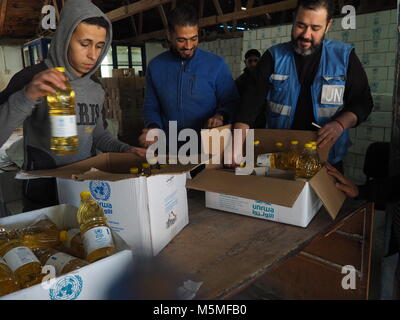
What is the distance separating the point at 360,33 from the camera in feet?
13.0

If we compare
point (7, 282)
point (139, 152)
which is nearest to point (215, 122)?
point (139, 152)

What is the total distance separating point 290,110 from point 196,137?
593mm

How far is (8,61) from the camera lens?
1025 cm

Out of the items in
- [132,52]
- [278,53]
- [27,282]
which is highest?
[132,52]

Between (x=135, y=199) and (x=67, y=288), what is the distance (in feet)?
1.04

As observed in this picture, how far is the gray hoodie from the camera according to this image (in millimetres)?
1243

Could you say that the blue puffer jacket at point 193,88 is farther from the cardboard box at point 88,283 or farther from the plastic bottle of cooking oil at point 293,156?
the cardboard box at point 88,283

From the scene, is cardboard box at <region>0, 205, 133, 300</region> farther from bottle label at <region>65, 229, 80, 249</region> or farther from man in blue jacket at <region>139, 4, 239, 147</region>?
man in blue jacket at <region>139, 4, 239, 147</region>

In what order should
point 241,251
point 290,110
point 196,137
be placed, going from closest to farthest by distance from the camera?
1. point 241,251
2. point 290,110
3. point 196,137

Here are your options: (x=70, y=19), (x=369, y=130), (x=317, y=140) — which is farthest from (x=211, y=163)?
(x=369, y=130)

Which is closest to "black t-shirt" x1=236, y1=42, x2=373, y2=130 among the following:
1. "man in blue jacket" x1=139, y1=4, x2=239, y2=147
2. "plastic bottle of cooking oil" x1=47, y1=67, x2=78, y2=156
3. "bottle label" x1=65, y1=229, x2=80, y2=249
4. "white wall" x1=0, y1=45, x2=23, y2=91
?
"man in blue jacket" x1=139, y1=4, x2=239, y2=147

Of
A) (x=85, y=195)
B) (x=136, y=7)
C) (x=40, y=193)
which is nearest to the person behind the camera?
(x=85, y=195)

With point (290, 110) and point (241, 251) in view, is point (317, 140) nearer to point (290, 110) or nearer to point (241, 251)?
point (290, 110)

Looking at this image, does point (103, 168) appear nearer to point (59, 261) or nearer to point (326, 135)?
point (59, 261)
